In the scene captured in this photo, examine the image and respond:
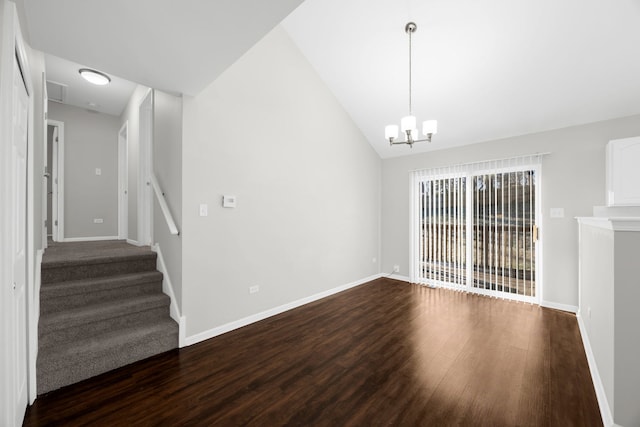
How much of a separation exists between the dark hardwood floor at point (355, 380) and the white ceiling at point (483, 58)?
281cm

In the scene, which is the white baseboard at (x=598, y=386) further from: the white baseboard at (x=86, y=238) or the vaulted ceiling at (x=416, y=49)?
the white baseboard at (x=86, y=238)

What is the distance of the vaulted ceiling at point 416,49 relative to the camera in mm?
1630

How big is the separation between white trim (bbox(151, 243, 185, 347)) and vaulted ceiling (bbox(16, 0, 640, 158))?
186 cm

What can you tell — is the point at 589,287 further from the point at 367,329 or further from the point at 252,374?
the point at 252,374

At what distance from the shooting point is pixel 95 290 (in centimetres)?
248

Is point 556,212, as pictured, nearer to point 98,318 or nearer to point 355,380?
point 355,380

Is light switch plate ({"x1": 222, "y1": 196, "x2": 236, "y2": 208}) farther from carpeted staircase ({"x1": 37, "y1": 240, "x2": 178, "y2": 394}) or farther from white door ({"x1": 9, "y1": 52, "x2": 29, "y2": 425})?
white door ({"x1": 9, "y1": 52, "x2": 29, "y2": 425})

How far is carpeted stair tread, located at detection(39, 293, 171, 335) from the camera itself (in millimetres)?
2101

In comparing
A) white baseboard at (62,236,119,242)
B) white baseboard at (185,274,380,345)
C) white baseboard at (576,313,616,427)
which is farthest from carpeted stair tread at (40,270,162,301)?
white baseboard at (576,313,616,427)

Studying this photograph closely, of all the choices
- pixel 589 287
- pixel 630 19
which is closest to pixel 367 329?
pixel 589 287

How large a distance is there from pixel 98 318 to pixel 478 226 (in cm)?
512

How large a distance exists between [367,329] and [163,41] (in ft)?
10.8

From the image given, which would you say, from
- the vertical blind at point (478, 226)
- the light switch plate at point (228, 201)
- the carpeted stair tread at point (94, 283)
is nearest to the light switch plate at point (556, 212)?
the vertical blind at point (478, 226)

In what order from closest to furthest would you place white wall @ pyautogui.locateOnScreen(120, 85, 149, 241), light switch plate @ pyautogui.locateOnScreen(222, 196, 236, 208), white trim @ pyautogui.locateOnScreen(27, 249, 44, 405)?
white trim @ pyautogui.locateOnScreen(27, 249, 44, 405) < light switch plate @ pyautogui.locateOnScreen(222, 196, 236, 208) < white wall @ pyautogui.locateOnScreen(120, 85, 149, 241)
